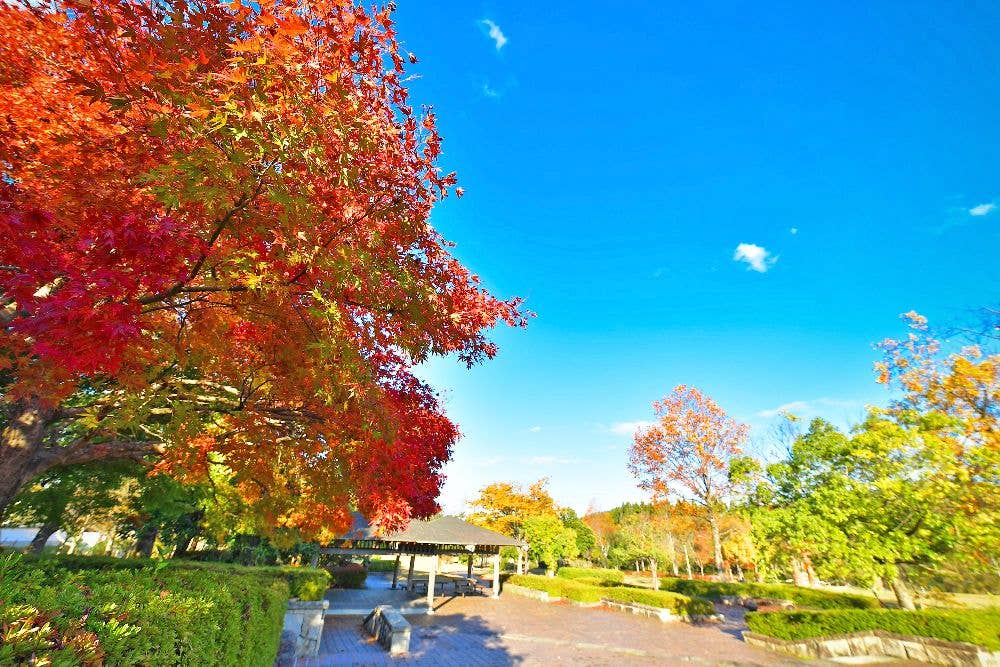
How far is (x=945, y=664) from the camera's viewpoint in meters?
12.0

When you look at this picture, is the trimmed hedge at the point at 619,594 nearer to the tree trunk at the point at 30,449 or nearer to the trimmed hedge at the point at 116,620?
the trimmed hedge at the point at 116,620

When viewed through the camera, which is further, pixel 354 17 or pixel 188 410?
pixel 188 410

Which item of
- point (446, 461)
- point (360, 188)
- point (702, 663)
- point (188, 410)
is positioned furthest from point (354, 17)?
point (702, 663)

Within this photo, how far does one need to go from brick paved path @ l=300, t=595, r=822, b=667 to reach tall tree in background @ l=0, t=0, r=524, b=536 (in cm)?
909

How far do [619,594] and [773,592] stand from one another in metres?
10.5

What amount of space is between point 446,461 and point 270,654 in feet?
13.3

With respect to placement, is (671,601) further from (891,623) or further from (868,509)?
(868,509)

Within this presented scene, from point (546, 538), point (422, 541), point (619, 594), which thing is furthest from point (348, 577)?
point (619, 594)

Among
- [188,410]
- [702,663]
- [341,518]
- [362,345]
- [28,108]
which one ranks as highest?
[28,108]

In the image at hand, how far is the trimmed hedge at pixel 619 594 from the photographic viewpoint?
66.4ft

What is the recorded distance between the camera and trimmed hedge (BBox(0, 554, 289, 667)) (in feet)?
6.72

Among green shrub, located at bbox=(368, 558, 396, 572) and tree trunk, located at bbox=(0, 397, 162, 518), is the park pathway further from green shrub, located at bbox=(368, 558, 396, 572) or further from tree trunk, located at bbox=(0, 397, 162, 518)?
green shrub, located at bbox=(368, 558, 396, 572)

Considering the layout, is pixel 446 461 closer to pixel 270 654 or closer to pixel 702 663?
pixel 270 654

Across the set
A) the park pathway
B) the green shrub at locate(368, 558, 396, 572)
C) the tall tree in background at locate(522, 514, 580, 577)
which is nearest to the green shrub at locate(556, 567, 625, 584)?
the tall tree in background at locate(522, 514, 580, 577)
